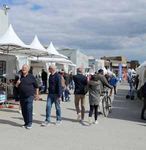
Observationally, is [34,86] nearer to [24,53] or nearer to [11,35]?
Answer: [11,35]

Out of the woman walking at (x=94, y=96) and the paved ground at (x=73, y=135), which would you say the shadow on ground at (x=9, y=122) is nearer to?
the paved ground at (x=73, y=135)

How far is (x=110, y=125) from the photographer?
13.0 metres

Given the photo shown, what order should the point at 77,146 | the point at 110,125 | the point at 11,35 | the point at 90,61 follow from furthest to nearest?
the point at 90,61
the point at 11,35
the point at 110,125
the point at 77,146

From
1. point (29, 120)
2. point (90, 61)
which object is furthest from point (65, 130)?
point (90, 61)

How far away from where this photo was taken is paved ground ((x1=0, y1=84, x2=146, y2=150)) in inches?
370

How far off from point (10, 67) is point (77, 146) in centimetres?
1424

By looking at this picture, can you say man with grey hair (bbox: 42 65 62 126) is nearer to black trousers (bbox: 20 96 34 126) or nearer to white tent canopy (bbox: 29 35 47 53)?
black trousers (bbox: 20 96 34 126)

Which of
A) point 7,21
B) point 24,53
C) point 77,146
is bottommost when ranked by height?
point 77,146

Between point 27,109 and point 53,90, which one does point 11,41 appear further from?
point 27,109

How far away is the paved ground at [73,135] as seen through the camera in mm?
9391

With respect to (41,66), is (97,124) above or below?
below

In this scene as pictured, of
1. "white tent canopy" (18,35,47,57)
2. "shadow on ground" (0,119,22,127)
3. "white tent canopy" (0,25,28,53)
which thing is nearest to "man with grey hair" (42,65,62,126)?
"shadow on ground" (0,119,22,127)

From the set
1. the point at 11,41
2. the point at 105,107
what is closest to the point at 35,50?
the point at 11,41

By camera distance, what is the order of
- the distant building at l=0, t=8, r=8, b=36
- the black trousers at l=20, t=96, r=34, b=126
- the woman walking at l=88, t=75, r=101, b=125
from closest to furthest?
the black trousers at l=20, t=96, r=34, b=126 → the woman walking at l=88, t=75, r=101, b=125 → the distant building at l=0, t=8, r=8, b=36
